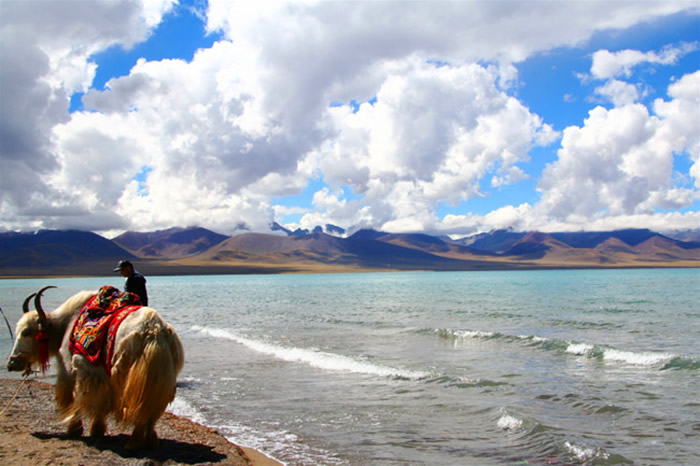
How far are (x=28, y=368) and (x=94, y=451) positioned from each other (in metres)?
1.62

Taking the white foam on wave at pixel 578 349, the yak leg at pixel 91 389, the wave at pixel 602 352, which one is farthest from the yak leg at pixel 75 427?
the white foam on wave at pixel 578 349

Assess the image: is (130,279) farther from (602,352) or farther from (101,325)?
(602,352)

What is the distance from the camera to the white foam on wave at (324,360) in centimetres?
1322

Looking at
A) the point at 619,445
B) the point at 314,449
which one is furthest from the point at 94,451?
the point at 619,445

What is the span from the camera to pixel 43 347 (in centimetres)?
685

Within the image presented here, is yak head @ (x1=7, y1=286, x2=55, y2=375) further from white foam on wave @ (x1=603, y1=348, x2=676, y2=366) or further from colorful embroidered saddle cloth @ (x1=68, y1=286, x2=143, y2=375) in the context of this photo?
white foam on wave @ (x1=603, y1=348, x2=676, y2=366)

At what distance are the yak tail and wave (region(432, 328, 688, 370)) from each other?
13.4 meters

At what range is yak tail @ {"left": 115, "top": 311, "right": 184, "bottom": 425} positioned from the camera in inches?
229

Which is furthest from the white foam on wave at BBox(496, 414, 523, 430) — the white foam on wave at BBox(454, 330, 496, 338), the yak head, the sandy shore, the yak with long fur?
the white foam on wave at BBox(454, 330, 496, 338)

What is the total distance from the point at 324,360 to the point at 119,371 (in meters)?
9.83

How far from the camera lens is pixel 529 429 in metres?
8.43

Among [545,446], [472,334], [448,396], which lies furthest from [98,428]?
[472,334]

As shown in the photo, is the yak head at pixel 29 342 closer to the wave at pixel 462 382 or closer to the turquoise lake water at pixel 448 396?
the turquoise lake water at pixel 448 396

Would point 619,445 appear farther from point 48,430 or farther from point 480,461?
point 48,430
